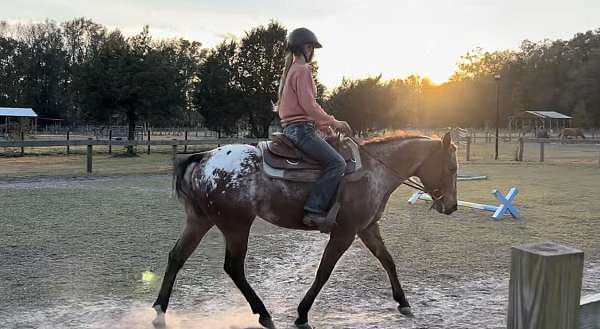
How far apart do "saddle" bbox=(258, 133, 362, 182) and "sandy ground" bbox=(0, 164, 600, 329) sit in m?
1.38

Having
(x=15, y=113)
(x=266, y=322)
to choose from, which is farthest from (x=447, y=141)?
(x=15, y=113)

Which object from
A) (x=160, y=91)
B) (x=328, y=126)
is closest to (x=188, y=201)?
(x=328, y=126)

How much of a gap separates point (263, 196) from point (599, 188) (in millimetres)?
14646

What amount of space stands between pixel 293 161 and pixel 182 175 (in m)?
1.14

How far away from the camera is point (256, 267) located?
669cm

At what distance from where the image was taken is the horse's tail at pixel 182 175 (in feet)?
16.5

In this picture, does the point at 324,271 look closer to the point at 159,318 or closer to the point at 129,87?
the point at 159,318

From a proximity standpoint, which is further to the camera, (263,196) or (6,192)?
(6,192)

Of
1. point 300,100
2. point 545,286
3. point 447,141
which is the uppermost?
point 300,100

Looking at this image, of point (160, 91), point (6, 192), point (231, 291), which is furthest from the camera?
point (160, 91)

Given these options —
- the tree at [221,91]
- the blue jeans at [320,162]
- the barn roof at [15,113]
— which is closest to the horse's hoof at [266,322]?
the blue jeans at [320,162]

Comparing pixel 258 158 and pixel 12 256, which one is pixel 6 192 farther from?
pixel 258 158

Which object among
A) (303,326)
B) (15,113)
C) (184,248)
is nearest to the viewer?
(303,326)

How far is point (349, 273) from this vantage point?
6.52 m
